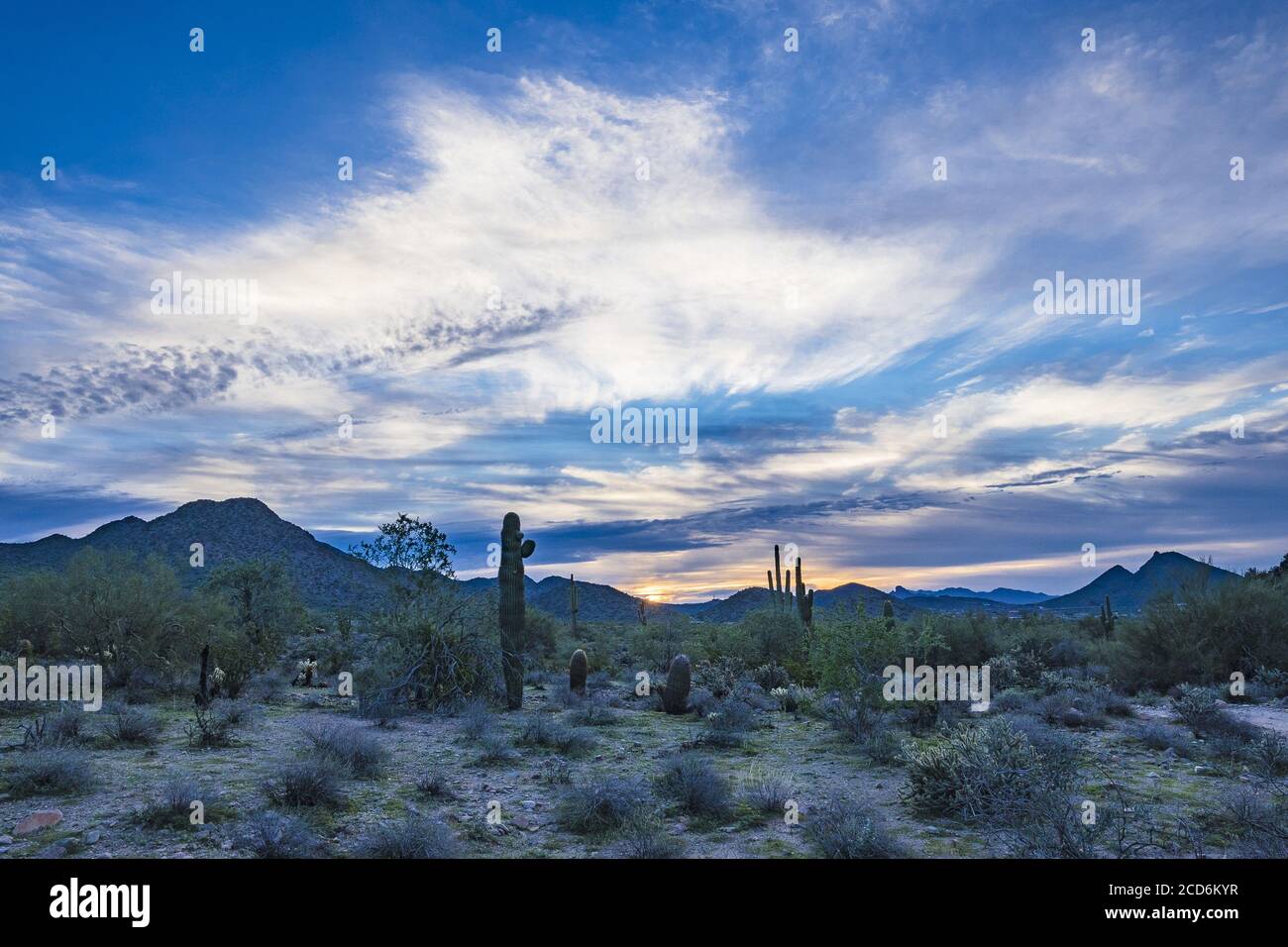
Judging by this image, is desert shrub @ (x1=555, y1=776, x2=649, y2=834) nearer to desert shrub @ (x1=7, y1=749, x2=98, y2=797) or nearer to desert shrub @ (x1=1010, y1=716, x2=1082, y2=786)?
desert shrub @ (x1=1010, y1=716, x2=1082, y2=786)

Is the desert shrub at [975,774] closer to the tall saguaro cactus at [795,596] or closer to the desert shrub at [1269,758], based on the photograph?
the desert shrub at [1269,758]

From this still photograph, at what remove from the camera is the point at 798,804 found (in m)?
9.34

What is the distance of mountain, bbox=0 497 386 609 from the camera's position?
59.0m

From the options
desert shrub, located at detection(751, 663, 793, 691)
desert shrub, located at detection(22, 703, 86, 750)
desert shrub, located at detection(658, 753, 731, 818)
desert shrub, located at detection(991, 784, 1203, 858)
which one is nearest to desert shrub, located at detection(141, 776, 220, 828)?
desert shrub, located at detection(22, 703, 86, 750)

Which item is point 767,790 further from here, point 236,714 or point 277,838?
point 236,714

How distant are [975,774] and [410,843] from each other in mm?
5998

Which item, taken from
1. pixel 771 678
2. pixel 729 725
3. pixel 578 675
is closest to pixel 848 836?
pixel 729 725

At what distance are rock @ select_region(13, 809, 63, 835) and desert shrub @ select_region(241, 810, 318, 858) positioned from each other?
6.86ft
